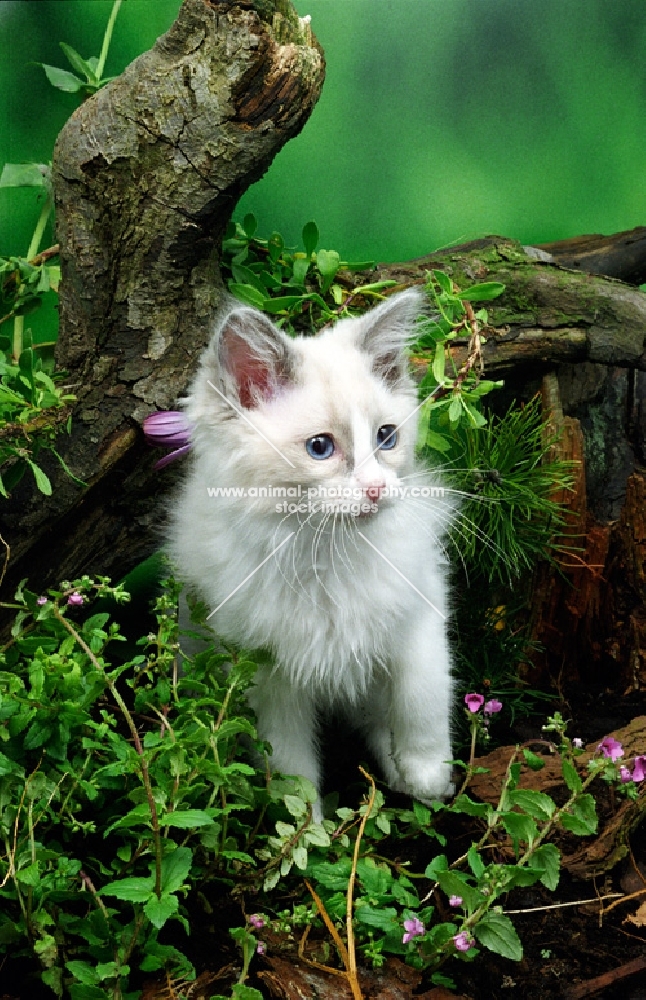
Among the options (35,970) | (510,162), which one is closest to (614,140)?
(510,162)

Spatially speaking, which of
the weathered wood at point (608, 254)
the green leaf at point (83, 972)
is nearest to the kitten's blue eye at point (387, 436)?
the green leaf at point (83, 972)

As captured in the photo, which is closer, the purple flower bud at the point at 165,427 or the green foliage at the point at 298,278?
the purple flower bud at the point at 165,427

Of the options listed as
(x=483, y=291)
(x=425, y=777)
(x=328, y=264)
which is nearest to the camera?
(x=425, y=777)

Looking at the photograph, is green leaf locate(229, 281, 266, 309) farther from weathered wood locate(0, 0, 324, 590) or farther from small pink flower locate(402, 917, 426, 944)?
small pink flower locate(402, 917, 426, 944)

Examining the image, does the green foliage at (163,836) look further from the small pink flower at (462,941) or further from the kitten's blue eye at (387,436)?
the kitten's blue eye at (387,436)

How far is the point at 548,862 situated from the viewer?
1443mm

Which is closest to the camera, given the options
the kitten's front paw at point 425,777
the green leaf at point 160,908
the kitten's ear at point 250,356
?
the green leaf at point 160,908

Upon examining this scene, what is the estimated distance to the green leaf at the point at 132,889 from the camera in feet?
4.03

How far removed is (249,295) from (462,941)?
1366 mm

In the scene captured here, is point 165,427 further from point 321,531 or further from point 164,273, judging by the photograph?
point 321,531

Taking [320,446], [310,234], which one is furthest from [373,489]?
[310,234]

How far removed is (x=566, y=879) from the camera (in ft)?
5.78

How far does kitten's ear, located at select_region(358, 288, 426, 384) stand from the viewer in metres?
1.65

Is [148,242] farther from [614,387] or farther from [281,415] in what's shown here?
[614,387]
